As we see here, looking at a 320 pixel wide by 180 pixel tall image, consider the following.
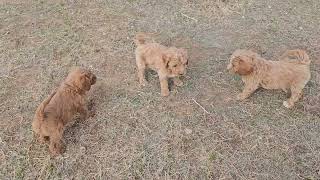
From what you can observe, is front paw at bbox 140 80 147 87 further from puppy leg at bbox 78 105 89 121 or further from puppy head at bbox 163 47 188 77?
puppy leg at bbox 78 105 89 121

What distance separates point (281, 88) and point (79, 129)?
287cm

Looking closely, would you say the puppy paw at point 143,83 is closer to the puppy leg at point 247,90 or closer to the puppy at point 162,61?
the puppy at point 162,61

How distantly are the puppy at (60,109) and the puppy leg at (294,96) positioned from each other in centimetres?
276

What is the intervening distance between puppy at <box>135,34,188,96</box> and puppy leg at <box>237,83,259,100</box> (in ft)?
2.99

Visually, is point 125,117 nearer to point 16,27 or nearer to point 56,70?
point 56,70

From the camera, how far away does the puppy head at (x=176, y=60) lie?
5.36 m

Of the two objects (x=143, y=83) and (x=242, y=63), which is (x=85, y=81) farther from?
(x=242, y=63)

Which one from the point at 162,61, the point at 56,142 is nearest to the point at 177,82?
the point at 162,61

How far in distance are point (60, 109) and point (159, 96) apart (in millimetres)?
1527

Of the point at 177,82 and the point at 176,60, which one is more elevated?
the point at 176,60

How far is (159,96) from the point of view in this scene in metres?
5.83

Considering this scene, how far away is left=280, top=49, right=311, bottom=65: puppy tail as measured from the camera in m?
5.40

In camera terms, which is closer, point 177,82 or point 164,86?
point 164,86

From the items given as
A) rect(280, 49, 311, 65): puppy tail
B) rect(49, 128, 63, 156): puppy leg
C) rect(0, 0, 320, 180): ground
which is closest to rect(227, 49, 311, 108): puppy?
rect(280, 49, 311, 65): puppy tail
